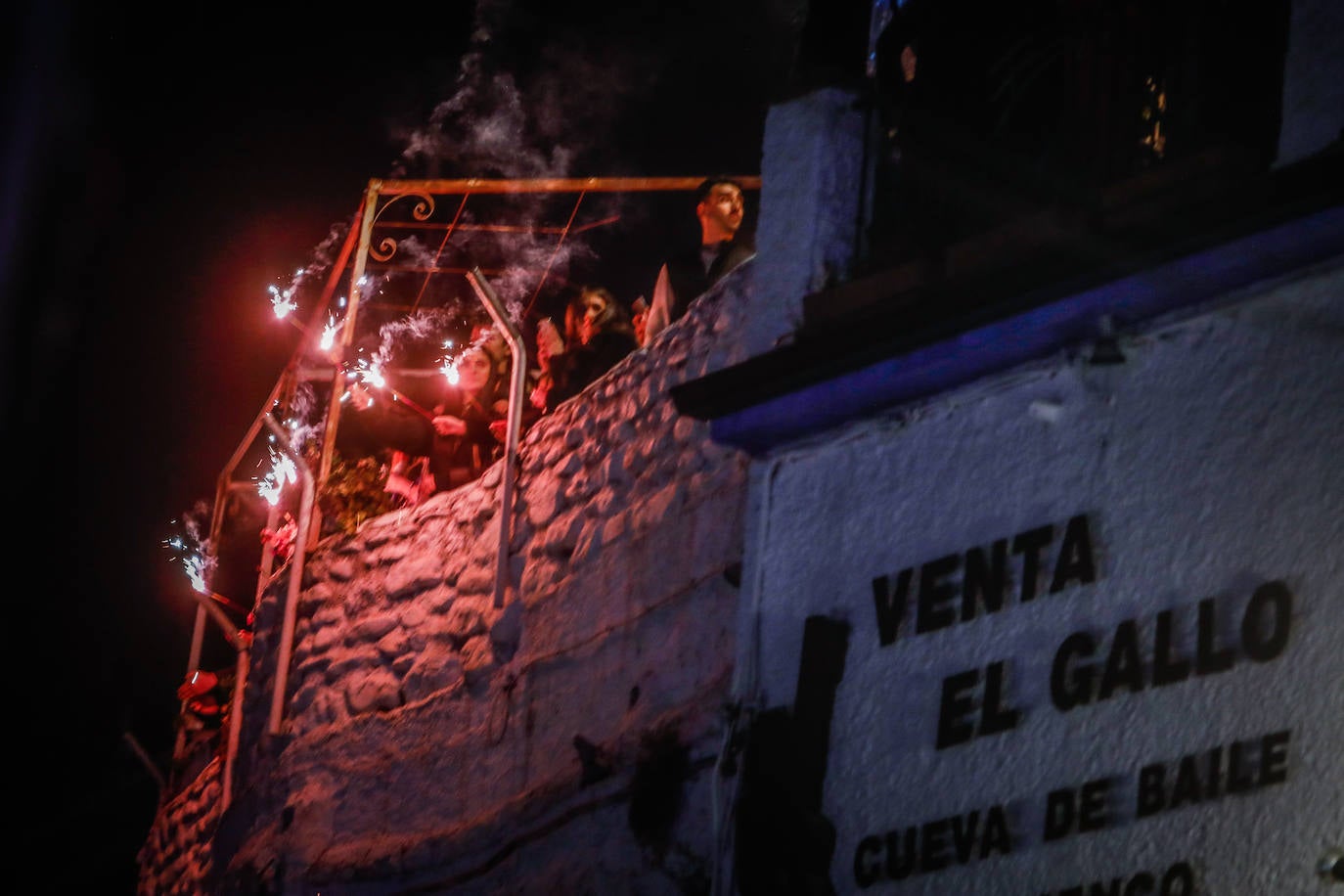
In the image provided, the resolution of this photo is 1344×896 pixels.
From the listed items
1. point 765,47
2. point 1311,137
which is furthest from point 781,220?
point 765,47

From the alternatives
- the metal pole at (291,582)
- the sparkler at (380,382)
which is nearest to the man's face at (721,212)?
the sparkler at (380,382)

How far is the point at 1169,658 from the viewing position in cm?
459

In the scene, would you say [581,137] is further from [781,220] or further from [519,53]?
[781,220]

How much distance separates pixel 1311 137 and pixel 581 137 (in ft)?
34.8

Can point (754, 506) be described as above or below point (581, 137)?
below

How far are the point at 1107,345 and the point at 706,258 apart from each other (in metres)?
3.96

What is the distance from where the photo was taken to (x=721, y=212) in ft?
28.5

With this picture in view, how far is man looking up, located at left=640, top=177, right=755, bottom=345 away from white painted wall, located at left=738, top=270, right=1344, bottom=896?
2663 mm

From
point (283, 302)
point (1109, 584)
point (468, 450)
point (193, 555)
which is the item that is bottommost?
A: point (1109, 584)

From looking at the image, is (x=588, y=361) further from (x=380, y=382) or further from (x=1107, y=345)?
(x=1107, y=345)

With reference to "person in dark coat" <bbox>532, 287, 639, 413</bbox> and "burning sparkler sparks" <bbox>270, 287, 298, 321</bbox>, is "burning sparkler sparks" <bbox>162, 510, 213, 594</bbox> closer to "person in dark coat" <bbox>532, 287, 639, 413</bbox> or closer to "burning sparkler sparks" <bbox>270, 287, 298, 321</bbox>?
"burning sparkler sparks" <bbox>270, 287, 298, 321</bbox>

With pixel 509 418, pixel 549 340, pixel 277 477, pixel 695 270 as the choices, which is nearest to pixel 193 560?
pixel 277 477

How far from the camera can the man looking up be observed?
8.41 m

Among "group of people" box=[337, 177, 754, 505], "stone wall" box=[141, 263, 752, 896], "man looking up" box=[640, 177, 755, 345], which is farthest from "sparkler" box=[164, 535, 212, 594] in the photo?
"man looking up" box=[640, 177, 755, 345]
